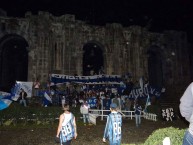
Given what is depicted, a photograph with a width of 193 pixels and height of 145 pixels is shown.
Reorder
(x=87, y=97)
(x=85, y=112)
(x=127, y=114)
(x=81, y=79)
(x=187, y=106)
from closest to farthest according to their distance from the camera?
1. (x=187, y=106)
2. (x=85, y=112)
3. (x=127, y=114)
4. (x=87, y=97)
5. (x=81, y=79)

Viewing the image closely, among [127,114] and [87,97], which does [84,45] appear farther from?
[127,114]

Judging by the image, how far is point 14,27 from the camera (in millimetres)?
28078

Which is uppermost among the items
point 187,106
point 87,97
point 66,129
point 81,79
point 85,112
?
point 81,79

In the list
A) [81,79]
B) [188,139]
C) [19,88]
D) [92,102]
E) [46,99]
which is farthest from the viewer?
[81,79]

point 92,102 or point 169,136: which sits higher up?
point 92,102

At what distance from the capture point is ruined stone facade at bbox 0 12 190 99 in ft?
91.5

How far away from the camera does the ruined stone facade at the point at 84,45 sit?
27875 millimetres

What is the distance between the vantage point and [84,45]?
30266mm

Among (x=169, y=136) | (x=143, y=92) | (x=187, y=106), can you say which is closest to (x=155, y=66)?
(x=143, y=92)

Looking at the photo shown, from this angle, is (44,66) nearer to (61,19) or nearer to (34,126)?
(61,19)

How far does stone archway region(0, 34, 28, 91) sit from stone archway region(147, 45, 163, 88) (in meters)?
16.6

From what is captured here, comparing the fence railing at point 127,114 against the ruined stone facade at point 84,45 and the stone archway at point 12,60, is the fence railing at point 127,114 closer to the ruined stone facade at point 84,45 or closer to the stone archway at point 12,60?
the ruined stone facade at point 84,45

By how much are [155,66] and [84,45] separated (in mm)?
10331

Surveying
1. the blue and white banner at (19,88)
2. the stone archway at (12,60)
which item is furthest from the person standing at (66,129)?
the stone archway at (12,60)
